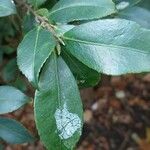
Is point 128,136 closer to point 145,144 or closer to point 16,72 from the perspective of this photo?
point 145,144

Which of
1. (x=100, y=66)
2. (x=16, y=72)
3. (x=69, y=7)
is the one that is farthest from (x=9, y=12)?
(x=16, y=72)

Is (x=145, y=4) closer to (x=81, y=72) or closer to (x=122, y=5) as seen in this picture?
(x=122, y=5)

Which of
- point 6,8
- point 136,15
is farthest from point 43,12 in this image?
point 136,15

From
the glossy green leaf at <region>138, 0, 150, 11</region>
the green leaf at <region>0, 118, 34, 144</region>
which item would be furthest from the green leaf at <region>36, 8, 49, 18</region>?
the glossy green leaf at <region>138, 0, 150, 11</region>

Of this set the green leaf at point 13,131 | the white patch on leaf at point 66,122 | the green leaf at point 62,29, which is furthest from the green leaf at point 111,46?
the green leaf at point 13,131

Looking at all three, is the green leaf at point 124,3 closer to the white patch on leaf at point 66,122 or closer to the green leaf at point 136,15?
the green leaf at point 136,15

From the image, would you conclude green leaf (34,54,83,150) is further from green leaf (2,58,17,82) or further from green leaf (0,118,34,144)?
green leaf (2,58,17,82)
